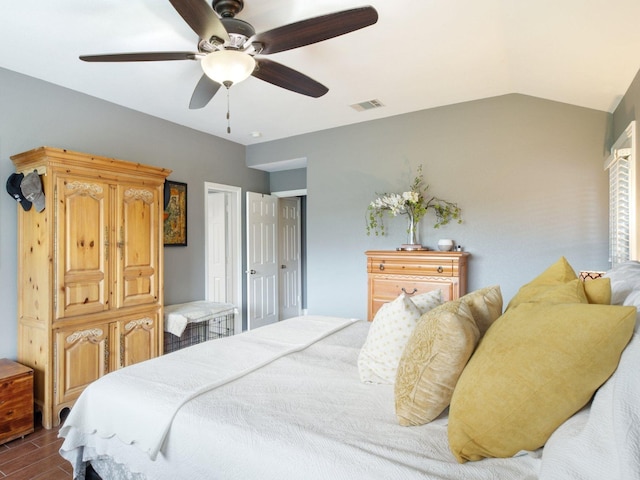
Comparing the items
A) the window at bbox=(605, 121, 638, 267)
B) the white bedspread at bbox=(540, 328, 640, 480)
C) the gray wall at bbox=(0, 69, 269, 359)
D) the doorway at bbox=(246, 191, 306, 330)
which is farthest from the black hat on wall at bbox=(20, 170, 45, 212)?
the window at bbox=(605, 121, 638, 267)

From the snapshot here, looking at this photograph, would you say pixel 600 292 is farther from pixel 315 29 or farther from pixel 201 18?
pixel 201 18

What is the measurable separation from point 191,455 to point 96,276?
2266mm

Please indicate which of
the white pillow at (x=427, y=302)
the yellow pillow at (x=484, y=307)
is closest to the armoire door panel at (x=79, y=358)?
the white pillow at (x=427, y=302)

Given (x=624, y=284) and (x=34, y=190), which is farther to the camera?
(x=34, y=190)

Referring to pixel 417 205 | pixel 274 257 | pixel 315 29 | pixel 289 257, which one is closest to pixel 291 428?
pixel 315 29

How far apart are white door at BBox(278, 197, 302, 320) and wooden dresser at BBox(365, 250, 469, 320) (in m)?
2.37

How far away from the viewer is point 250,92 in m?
3.38

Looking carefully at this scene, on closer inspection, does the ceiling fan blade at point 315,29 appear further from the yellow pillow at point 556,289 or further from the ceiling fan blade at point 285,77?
the yellow pillow at point 556,289

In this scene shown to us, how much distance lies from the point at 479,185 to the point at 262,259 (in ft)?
9.96

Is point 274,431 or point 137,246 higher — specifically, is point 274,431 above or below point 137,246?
below

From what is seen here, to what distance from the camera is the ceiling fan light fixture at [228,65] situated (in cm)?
197

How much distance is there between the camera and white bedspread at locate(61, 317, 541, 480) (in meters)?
1.00

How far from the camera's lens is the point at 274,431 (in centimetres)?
116

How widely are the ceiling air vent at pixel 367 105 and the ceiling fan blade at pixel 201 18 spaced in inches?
83.4
